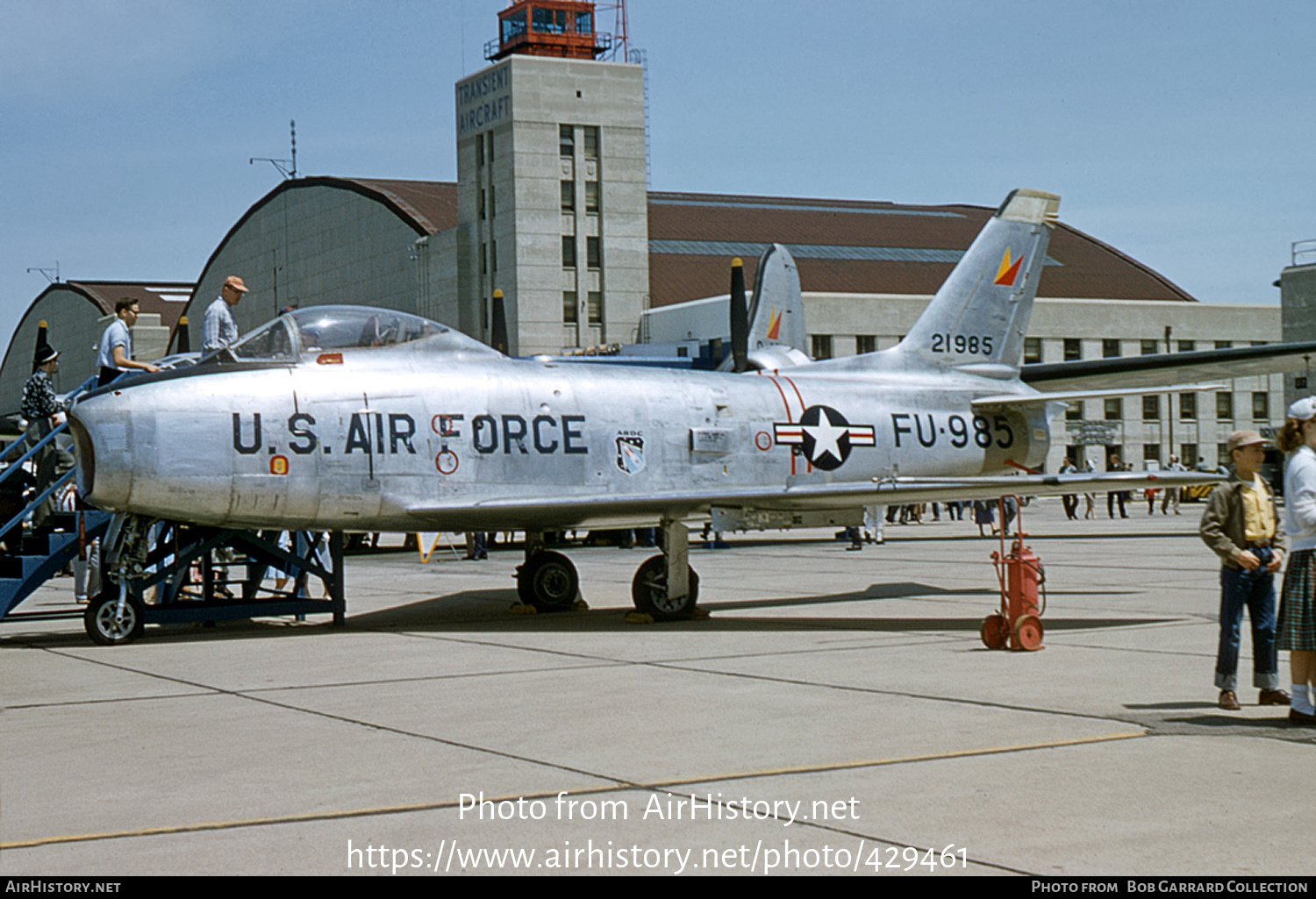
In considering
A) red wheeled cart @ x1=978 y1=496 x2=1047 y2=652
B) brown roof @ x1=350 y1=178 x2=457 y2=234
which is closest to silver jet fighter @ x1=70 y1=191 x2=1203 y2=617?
red wheeled cart @ x1=978 y1=496 x2=1047 y2=652

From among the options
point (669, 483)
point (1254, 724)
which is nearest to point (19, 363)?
point (669, 483)

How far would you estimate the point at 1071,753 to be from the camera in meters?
6.75

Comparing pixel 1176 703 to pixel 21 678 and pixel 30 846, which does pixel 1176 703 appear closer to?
pixel 30 846

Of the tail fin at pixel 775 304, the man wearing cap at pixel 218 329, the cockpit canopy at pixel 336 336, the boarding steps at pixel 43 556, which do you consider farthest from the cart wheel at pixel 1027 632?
the tail fin at pixel 775 304

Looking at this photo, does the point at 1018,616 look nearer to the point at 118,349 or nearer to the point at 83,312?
the point at 118,349

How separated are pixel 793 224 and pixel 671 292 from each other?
11892 mm

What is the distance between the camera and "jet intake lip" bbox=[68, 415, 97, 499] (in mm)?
11773

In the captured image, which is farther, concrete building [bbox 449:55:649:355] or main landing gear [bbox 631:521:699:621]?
concrete building [bbox 449:55:649:355]

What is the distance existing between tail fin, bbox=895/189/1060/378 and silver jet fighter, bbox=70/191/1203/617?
0.41 metres

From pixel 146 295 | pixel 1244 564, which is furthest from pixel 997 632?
pixel 146 295

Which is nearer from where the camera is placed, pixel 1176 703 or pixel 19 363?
pixel 1176 703

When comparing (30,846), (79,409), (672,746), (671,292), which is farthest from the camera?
(671,292)

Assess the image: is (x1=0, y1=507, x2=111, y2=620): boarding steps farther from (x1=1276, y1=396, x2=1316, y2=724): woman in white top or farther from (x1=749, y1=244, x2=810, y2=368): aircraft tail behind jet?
(x1=749, y1=244, x2=810, y2=368): aircraft tail behind jet

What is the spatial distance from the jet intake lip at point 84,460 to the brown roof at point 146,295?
93.2m
